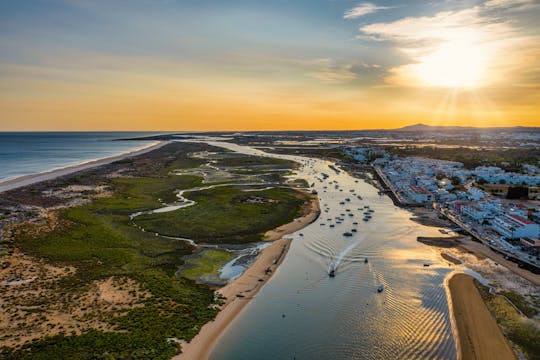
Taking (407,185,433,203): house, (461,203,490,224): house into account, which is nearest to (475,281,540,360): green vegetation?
(461,203,490,224): house

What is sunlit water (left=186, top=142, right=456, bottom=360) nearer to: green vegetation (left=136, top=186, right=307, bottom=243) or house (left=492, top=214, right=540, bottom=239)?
green vegetation (left=136, top=186, right=307, bottom=243)

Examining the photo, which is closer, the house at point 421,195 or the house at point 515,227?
the house at point 515,227

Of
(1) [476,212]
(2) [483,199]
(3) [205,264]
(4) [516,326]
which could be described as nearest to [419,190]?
(2) [483,199]

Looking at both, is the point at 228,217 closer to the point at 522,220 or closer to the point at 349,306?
the point at 349,306

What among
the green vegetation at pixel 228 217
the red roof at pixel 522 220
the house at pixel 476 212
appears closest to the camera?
the red roof at pixel 522 220

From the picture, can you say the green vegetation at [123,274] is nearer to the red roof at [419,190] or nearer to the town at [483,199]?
the town at [483,199]

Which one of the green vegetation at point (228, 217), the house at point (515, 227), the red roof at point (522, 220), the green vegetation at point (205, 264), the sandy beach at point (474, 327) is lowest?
the sandy beach at point (474, 327)

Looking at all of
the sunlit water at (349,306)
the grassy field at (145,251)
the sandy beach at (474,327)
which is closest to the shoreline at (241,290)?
the sunlit water at (349,306)
